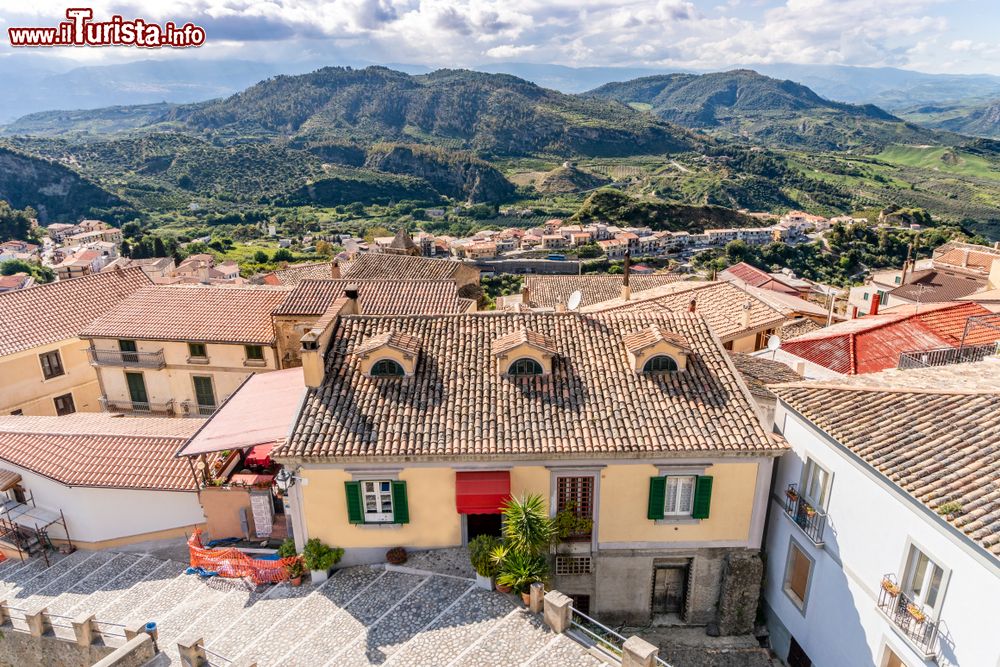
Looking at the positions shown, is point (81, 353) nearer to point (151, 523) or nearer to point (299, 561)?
point (151, 523)

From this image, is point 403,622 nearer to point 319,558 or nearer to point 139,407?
point 319,558

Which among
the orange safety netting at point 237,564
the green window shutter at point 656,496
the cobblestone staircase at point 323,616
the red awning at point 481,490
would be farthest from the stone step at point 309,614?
the green window shutter at point 656,496

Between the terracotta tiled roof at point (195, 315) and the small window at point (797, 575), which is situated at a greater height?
the terracotta tiled roof at point (195, 315)

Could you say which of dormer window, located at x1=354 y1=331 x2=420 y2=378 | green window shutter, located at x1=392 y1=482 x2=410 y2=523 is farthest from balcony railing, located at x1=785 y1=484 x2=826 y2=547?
dormer window, located at x1=354 y1=331 x2=420 y2=378

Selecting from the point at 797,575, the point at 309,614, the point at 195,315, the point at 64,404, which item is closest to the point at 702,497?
the point at 797,575

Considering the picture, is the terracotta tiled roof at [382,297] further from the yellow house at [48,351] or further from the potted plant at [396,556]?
the potted plant at [396,556]

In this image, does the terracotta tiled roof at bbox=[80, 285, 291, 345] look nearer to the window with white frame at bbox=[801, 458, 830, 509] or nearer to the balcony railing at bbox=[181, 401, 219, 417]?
the balcony railing at bbox=[181, 401, 219, 417]
